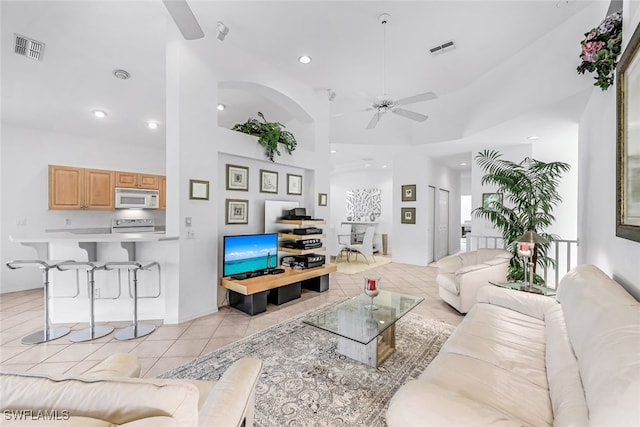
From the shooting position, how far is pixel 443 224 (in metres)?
7.39

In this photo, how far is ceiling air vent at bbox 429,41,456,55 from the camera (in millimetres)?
3365

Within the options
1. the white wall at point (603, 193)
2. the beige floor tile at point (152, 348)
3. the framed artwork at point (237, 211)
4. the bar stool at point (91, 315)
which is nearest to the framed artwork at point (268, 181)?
the framed artwork at point (237, 211)

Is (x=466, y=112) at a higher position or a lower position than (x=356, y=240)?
higher

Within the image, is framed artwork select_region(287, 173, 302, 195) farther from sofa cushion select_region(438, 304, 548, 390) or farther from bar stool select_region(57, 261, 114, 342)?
sofa cushion select_region(438, 304, 548, 390)

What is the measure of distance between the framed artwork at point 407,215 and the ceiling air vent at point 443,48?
3.65 m

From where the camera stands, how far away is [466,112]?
15.8 ft

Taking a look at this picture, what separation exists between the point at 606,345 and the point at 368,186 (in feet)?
26.1

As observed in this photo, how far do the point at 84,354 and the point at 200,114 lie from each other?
268 centimetres

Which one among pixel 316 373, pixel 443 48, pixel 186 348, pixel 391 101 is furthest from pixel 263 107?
pixel 316 373

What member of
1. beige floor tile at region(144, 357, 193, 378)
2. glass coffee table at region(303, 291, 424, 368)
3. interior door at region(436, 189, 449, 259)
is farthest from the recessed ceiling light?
interior door at region(436, 189, 449, 259)

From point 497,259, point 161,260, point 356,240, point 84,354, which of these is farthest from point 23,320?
point 356,240

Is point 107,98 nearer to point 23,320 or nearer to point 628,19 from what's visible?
point 23,320

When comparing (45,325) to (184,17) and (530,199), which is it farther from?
(530,199)

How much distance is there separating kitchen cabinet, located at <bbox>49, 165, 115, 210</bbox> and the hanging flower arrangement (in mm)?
7059
